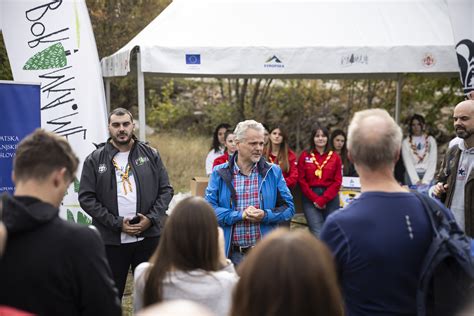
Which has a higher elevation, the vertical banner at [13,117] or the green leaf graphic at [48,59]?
the green leaf graphic at [48,59]

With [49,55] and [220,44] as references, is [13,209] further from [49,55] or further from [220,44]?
[220,44]

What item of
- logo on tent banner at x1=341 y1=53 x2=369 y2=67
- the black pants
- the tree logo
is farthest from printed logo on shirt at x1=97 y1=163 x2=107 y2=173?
logo on tent banner at x1=341 y1=53 x2=369 y2=67

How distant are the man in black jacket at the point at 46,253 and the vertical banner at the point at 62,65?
404 cm

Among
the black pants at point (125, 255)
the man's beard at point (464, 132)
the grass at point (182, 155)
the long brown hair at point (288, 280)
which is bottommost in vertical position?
the grass at point (182, 155)

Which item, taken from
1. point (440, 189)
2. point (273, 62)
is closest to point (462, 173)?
point (440, 189)

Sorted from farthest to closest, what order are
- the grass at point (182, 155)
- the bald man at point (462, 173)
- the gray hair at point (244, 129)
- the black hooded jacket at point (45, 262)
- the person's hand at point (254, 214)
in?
the grass at point (182, 155), the gray hair at point (244, 129), the bald man at point (462, 173), the person's hand at point (254, 214), the black hooded jacket at point (45, 262)

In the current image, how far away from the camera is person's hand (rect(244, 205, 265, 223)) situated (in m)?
4.35

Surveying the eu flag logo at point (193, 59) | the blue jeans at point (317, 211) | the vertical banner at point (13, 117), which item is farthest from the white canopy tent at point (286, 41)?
the vertical banner at point (13, 117)

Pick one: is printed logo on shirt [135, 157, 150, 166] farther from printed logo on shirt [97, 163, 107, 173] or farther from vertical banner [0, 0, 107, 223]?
vertical banner [0, 0, 107, 223]

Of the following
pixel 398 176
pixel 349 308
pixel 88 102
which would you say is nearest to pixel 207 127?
pixel 398 176

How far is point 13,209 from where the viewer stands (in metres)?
2.29

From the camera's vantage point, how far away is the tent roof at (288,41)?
767 cm

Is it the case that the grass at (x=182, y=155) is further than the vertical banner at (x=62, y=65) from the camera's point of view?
Yes

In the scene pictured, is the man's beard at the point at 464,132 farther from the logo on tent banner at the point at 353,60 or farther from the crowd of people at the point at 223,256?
the logo on tent banner at the point at 353,60
